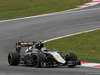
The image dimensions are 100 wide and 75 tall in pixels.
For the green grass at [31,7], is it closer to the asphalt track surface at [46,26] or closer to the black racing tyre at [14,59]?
the asphalt track surface at [46,26]

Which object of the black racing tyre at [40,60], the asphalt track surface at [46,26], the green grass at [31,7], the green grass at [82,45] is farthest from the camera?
the green grass at [31,7]

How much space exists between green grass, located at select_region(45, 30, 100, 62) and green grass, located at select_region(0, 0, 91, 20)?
10.7 meters

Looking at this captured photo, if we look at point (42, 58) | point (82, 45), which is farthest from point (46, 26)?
point (42, 58)

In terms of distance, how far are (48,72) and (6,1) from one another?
30.3m

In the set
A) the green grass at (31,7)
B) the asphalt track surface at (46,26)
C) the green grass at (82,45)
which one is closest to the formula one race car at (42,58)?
the green grass at (82,45)

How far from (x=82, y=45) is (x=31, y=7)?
17167 millimetres

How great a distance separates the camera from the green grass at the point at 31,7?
33469mm

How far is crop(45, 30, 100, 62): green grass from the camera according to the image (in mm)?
16966

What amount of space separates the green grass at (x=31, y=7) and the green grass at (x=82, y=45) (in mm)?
10669

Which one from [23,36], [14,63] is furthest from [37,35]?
[14,63]

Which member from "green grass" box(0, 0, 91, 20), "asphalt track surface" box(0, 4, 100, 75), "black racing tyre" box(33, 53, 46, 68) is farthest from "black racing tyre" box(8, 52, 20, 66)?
"green grass" box(0, 0, 91, 20)

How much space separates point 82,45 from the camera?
20.3 metres

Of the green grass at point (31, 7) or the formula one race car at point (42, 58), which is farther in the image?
the green grass at point (31, 7)

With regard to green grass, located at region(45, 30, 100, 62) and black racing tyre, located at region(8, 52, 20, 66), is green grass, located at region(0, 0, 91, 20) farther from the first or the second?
black racing tyre, located at region(8, 52, 20, 66)
